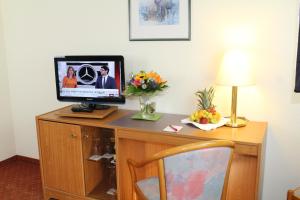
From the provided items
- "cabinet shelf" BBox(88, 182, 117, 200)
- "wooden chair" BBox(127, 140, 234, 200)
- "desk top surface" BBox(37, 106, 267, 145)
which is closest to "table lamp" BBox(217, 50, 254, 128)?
"desk top surface" BBox(37, 106, 267, 145)

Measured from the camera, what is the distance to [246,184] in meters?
2.06

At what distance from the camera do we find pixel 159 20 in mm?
2314

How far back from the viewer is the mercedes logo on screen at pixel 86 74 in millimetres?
2406

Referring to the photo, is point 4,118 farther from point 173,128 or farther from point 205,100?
point 205,100

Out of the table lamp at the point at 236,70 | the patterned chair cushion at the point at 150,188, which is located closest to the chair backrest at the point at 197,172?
the patterned chair cushion at the point at 150,188

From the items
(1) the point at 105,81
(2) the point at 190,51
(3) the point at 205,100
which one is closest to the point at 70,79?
(1) the point at 105,81

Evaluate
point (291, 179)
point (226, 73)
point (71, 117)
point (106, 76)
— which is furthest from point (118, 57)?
point (291, 179)

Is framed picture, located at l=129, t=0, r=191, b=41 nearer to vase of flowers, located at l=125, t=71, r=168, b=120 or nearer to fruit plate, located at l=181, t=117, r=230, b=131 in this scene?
vase of flowers, located at l=125, t=71, r=168, b=120

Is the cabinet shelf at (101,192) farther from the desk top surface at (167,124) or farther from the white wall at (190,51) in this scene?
the white wall at (190,51)

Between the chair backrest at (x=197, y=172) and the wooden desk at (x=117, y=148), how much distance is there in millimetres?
343

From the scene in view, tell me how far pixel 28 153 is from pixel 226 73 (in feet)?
7.95

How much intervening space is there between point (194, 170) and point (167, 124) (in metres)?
0.71

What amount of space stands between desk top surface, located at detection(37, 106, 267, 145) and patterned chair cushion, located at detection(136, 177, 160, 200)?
321 millimetres

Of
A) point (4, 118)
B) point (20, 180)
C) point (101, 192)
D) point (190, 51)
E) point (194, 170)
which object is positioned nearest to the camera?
point (194, 170)
